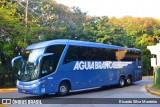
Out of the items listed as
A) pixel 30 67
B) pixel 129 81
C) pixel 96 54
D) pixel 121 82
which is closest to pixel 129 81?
pixel 129 81

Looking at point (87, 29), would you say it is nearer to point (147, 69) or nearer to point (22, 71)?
point (147, 69)

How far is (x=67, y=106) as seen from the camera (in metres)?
12.0

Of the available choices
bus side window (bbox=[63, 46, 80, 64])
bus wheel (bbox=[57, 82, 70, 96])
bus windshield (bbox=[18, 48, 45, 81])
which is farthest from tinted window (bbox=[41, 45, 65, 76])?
bus wheel (bbox=[57, 82, 70, 96])

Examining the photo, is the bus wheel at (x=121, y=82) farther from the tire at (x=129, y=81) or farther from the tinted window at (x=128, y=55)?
the tinted window at (x=128, y=55)

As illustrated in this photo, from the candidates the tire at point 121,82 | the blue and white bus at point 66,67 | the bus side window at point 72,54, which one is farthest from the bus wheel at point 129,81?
the bus side window at point 72,54

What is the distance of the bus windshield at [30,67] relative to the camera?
15.1 meters

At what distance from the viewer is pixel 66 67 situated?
1669 centimetres

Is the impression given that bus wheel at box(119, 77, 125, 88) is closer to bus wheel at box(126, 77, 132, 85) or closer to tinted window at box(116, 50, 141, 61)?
bus wheel at box(126, 77, 132, 85)

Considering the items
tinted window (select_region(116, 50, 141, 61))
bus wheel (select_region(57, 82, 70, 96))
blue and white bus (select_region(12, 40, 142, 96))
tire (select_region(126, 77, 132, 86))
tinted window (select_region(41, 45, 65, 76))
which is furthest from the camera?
tire (select_region(126, 77, 132, 86))

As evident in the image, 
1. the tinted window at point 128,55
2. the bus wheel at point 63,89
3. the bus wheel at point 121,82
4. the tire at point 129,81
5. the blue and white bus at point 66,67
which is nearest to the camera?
the blue and white bus at point 66,67

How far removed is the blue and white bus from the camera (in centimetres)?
1520

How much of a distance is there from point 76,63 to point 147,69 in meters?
36.0

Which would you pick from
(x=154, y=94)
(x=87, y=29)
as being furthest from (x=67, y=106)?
(x=87, y=29)

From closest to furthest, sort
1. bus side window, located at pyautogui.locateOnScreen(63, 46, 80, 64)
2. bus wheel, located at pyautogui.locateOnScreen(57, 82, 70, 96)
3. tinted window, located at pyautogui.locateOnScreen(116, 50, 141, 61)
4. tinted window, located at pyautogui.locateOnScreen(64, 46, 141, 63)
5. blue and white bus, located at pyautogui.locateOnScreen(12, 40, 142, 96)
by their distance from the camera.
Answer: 1. blue and white bus, located at pyautogui.locateOnScreen(12, 40, 142, 96)
2. bus wheel, located at pyautogui.locateOnScreen(57, 82, 70, 96)
3. bus side window, located at pyautogui.locateOnScreen(63, 46, 80, 64)
4. tinted window, located at pyautogui.locateOnScreen(64, 46, 141, 63)
5. tinted window, located at pyautogui.locateOnScreen(116, 50, 141, 61)
